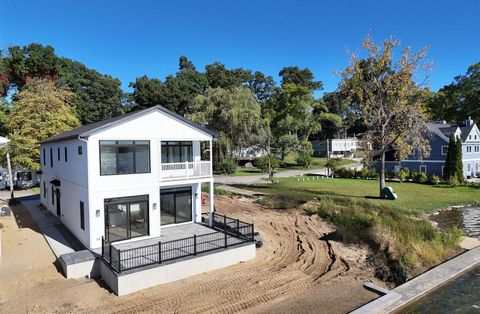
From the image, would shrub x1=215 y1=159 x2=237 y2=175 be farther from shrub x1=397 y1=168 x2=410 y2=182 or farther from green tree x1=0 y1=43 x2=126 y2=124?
green tree x1=0 y1=43 x2=126 y2=124

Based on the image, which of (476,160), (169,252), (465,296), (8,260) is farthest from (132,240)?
(476,160)

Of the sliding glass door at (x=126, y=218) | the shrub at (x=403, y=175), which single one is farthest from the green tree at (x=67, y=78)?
the shrub at (x=403, y=175)

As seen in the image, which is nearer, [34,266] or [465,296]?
[465,296]

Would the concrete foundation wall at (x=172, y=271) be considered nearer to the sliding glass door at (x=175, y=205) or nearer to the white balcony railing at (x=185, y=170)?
the white balcony railing at (x=185, y=170)

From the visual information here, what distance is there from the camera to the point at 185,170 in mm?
16922

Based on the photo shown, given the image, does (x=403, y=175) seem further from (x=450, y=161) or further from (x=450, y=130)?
(x=450, y=130)

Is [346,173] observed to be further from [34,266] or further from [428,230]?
[34,266]

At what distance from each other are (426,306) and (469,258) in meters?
5.44

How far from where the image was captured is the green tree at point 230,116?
142 ft

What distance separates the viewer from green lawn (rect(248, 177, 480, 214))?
990 inches

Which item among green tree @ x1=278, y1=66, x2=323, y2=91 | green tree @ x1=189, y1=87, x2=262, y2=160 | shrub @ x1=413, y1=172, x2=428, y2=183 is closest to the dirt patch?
shrub @ x1=413, y1=172, x2=428, y2=183

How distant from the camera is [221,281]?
11.7 meters

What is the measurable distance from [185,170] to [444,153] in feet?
124

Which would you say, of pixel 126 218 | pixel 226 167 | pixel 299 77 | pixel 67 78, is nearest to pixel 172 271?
pixel 126 218
